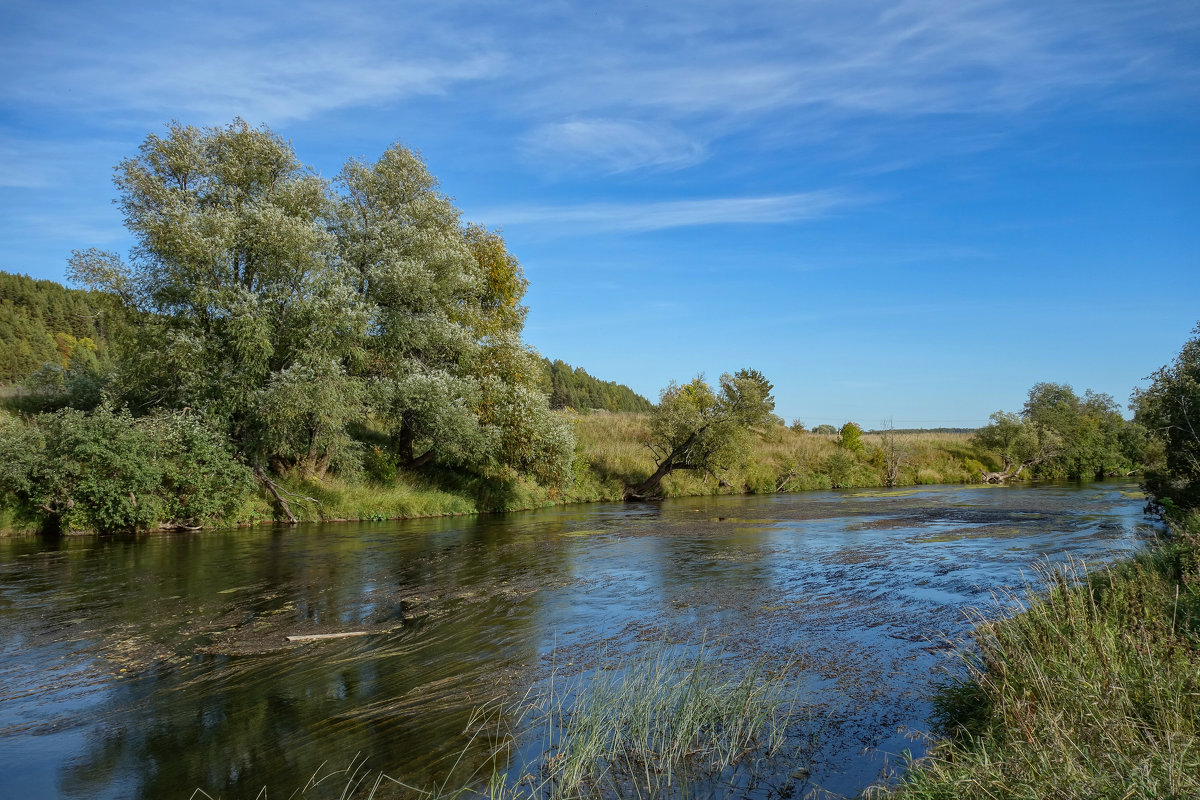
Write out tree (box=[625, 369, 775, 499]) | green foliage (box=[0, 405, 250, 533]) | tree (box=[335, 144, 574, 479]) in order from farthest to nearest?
tree (box=[625, 369, 775, 499]) < tree (box=[335, 144, 574, 479]) < green foliage (box=[0, 405, 250, 533])

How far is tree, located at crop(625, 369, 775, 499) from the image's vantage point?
38.0m

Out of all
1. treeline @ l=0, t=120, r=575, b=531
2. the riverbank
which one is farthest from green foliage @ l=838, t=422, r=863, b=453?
treeline @ l=0, t=120, r=575, b=531

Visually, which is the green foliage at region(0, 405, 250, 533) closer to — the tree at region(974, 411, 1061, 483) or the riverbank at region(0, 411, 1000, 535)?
the riverbank at region(0, 411, 1000, 535)

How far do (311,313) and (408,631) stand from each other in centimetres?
1666

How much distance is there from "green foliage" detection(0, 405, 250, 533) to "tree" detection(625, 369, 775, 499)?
68.6 ft

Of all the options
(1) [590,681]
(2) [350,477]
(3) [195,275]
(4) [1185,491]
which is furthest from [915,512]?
(3) [195,275]

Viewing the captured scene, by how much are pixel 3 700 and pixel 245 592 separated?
229 inches

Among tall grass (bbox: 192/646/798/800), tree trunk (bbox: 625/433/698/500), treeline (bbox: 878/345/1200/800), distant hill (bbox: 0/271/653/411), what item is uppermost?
distant hill (bbox: 0/271/653/411)

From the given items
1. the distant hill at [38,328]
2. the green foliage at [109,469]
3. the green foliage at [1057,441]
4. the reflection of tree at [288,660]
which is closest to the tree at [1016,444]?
the green foliage at [1057,441]

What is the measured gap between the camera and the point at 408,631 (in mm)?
10953

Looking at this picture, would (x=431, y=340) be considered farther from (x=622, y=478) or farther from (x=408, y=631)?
(x=408, y=631)

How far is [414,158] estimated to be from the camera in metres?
31.0

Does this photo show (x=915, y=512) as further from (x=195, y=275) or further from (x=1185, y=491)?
(x=195, y=275)

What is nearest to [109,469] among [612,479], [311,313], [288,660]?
[311,313]
